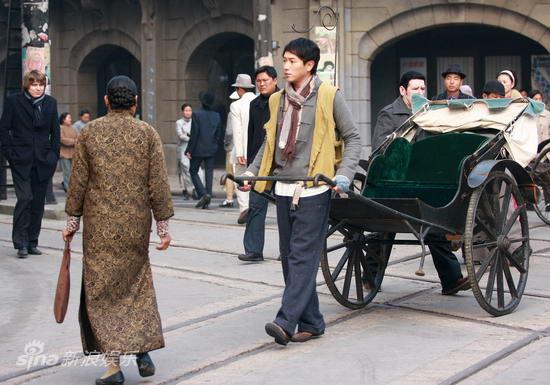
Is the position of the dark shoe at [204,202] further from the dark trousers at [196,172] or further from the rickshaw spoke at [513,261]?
the rickshaw spoke at [513,261]

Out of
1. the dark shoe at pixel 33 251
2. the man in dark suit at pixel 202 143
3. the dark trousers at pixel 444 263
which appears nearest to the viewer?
the dark trousers at pixel 444 263

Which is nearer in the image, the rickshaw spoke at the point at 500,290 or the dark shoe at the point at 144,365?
the dark shoe at the point at 144,365

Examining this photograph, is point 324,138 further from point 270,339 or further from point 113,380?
point 113,380

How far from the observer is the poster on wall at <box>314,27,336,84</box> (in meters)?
19.2

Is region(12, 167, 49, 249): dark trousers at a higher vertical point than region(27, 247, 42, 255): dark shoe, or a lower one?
higher

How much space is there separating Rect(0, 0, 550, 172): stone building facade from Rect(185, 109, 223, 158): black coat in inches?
95.3

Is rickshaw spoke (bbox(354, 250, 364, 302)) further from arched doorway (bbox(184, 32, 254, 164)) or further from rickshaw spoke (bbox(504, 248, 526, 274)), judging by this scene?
arched doorway (bbox(184, 32, 254, 164))

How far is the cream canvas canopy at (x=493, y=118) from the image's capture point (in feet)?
26.6

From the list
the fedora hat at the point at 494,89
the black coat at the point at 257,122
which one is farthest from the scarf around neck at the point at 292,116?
the fedora hat at the point at 494,89

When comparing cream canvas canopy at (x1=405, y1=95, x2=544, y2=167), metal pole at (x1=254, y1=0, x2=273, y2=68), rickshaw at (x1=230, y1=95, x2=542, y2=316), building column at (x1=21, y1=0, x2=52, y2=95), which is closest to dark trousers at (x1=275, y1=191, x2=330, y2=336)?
rickshaw at (x1=230, y1=95, x2=542, y2=316)

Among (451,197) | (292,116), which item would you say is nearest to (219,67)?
(451,197)

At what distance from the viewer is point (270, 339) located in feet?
23.2

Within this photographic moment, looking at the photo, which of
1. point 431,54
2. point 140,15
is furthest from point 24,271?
point 140,15

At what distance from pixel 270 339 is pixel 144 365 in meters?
1.17
